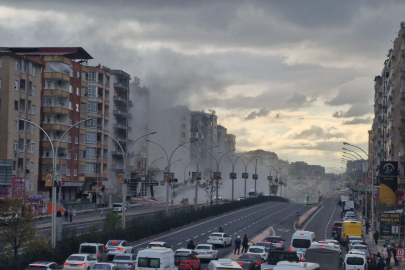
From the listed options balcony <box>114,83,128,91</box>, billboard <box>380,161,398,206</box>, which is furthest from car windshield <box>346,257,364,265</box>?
balcony <box>114,83,128,91</box>

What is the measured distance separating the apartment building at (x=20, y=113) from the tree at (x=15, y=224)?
3911 cm

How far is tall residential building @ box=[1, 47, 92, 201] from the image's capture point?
327ft

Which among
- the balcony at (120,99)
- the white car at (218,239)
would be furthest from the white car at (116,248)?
the balcony at (120,99)

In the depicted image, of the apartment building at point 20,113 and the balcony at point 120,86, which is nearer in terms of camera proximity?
the apartment building at point 20,113

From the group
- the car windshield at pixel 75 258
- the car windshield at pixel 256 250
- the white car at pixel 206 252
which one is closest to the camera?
the car windshield at pixel 75 258

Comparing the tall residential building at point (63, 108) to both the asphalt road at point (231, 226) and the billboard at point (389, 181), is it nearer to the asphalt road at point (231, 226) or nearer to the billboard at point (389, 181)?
the asphalt road at point (231, 226)

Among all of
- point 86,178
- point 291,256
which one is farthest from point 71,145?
point 291,256

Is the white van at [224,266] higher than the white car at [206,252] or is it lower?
higher

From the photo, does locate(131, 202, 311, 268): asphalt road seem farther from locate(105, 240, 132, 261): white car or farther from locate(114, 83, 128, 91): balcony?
locate(114, 83, 128, 91): balcony

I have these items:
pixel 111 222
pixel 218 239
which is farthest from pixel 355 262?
pixel 111 222

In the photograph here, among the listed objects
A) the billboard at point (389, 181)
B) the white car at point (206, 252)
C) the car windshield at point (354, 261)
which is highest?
the billboard at point (389, 181)

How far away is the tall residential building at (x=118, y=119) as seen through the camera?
425 feet

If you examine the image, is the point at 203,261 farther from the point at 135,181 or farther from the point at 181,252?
the point at 135,181

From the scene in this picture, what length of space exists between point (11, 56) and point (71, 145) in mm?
24741
